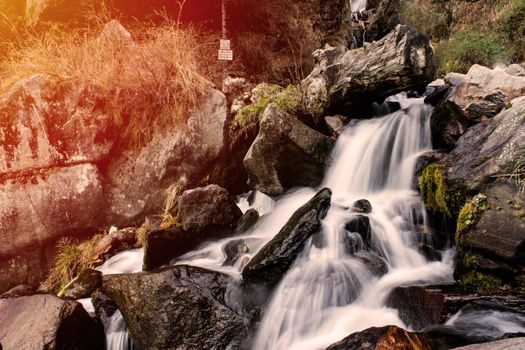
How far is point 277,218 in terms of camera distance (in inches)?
213

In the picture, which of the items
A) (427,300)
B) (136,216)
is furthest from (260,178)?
(427,300)

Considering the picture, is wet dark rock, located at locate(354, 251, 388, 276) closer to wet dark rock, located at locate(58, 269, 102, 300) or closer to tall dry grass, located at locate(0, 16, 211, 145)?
wet dark rock, located at locate(58, 269, 102, 300)

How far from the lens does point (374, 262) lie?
13.0 ft

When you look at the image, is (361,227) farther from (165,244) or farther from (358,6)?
(358,6)

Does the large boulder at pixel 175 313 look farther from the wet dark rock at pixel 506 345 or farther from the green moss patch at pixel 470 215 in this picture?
the green moss patch at pixel 470 215

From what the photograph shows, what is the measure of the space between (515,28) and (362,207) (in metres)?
7.70

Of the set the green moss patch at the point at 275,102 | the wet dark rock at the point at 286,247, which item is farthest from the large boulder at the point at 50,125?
the wet dark rock at the point at 286,247

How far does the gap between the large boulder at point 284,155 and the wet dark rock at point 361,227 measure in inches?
60.4

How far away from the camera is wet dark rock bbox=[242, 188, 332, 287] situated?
12.6 feet

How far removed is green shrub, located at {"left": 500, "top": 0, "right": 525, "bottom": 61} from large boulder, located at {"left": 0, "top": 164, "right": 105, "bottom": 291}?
10065 mm

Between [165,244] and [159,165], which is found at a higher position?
[159,165]

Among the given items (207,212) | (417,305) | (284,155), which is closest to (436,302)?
(417,305)

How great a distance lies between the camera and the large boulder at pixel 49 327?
3.41 metres

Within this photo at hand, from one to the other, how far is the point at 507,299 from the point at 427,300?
0.60m
